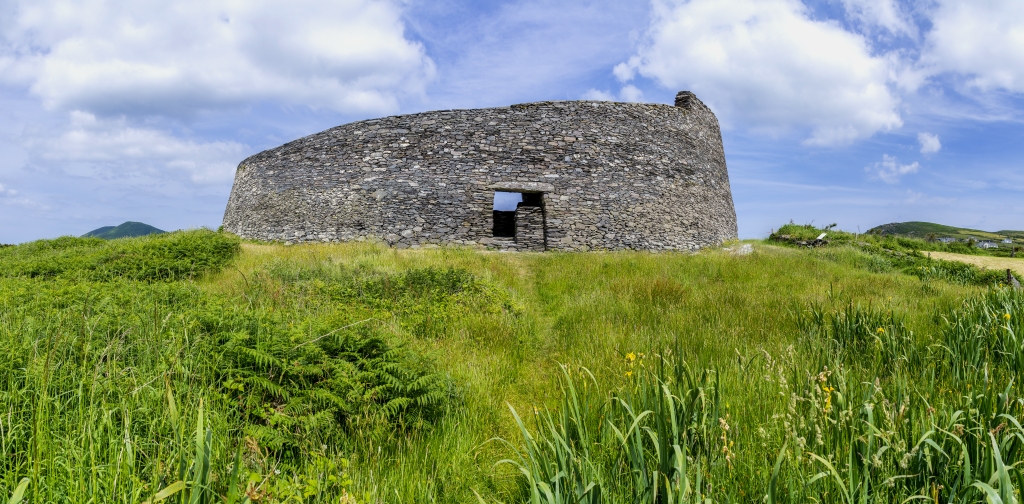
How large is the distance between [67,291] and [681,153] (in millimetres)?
18989

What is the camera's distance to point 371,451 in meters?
3.48

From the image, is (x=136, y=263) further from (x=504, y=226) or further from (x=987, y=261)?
(x=987, y=261)

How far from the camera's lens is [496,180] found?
58.4 feet

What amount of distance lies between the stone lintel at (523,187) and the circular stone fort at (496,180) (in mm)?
35

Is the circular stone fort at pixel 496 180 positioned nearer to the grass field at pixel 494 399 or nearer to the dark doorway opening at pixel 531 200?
the dark doorway opening at pixel 531 200

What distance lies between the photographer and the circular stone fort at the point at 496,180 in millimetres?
17719

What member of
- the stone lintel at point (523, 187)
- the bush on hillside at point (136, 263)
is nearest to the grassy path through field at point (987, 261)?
the stone lintel at point (523, 187)

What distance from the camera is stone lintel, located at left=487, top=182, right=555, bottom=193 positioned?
694 inches

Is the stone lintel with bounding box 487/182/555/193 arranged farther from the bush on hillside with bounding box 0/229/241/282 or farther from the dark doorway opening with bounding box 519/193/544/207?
the bush on hillside with bounding box 0/229/241/282

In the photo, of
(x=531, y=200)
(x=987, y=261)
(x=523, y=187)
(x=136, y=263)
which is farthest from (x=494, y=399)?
(x=987, y=261)

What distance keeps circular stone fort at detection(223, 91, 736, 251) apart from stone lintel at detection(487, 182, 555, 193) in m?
0.04

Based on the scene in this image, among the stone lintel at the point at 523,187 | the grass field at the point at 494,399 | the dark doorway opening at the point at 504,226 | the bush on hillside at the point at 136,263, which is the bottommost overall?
the grass field at the point at 494,399

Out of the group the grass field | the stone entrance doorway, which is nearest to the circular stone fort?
the stone entrance doorway

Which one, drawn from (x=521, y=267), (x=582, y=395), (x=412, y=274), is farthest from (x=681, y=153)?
(x=582, y=395)
